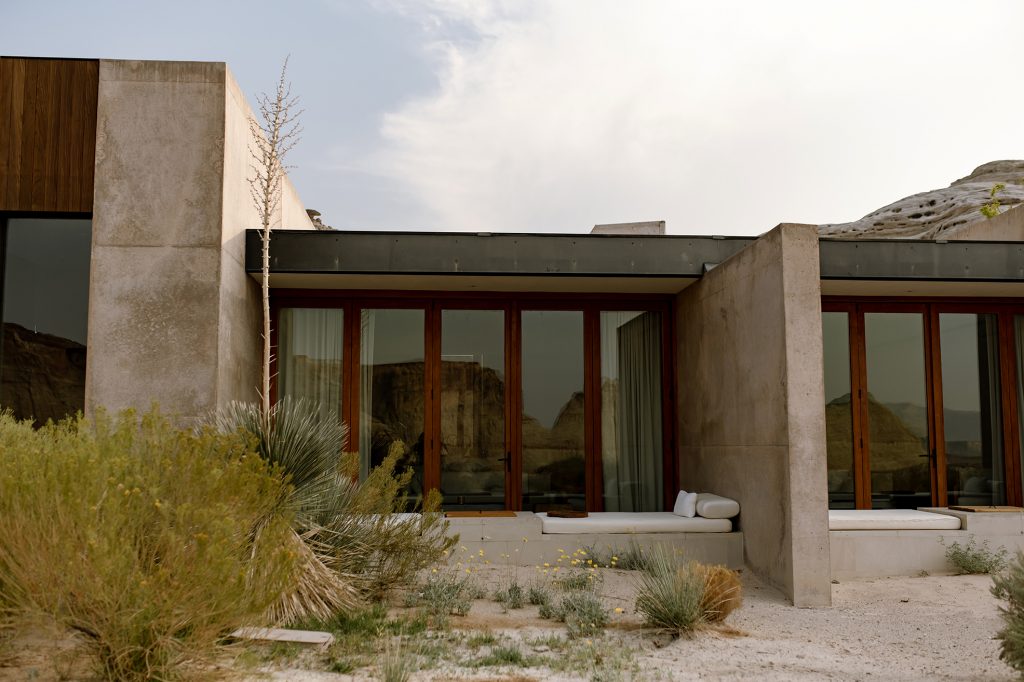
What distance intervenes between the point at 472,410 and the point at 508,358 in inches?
27.9

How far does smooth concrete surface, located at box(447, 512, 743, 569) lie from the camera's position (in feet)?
24.6

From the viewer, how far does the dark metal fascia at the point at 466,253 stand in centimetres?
799

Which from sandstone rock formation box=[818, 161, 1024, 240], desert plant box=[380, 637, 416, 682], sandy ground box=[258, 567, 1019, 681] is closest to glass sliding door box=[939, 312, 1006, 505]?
sandy ground box=[258, 567, 1019, 681]

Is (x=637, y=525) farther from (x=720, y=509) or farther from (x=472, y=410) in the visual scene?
(x=472, y=410)

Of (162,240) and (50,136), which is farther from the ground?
(50,136)

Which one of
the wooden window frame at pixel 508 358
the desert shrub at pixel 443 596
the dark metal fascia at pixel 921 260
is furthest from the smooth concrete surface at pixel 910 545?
the desert shrub at pixel 443 596

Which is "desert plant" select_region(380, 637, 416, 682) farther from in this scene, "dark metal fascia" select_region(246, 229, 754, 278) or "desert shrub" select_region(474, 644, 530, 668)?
"dark metal fascia" select_region(246, 229, 754, 278)

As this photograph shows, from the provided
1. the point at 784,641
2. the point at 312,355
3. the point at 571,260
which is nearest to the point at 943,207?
the point at 571,260

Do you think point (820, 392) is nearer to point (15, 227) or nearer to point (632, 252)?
point (632, 252)

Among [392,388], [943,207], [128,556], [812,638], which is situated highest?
[943,207]

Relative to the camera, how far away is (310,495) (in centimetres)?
575

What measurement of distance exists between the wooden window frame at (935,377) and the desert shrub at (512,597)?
4.66 meters

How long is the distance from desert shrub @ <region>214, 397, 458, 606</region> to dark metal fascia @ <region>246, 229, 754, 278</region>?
221 centimetres

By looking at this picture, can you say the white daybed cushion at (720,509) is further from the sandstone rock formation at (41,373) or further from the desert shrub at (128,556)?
the sandstone rock formation at (41,373)
